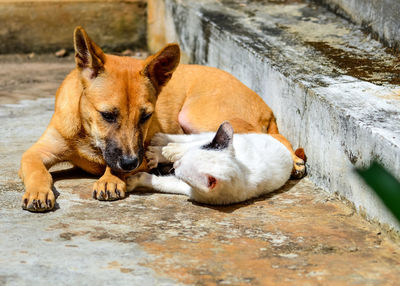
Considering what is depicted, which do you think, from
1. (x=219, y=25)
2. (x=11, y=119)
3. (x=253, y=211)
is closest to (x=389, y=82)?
(x=253, y=211)

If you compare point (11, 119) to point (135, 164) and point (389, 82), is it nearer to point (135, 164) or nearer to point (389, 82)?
point (135, 164)

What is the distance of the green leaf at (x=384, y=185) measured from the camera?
11.8ft

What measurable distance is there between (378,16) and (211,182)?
2.67 m

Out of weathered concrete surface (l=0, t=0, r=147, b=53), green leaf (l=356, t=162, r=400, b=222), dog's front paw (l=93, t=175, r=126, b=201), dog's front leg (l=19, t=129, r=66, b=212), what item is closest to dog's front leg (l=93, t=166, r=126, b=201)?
dog's front paw (l=93, t=175, r=126, b=201)

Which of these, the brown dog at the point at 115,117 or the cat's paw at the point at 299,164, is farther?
the cat's paw at the point at 299,164

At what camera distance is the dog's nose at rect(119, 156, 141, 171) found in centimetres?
419

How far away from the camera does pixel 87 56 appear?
4477mm

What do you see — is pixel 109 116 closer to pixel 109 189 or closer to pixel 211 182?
pixel 109 189

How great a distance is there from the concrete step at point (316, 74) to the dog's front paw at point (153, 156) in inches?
43.9

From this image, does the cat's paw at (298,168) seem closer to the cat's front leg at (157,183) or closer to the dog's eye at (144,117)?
the cat's front leg at (157,183)

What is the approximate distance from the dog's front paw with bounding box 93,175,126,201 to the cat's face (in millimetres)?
415

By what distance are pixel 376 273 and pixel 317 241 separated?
1.56ft

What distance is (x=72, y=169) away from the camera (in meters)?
5.01

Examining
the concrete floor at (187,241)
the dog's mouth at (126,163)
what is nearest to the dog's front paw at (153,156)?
the concrete floor at (187,241)
